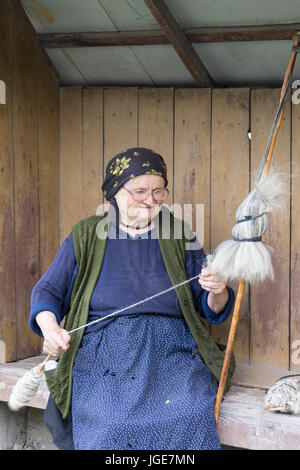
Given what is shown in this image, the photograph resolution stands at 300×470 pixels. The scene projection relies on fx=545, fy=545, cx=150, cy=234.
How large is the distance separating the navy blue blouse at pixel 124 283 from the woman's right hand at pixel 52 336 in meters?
0.07

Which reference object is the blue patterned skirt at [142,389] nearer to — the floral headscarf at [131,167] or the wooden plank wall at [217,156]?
the floral headscarf at [131,167]

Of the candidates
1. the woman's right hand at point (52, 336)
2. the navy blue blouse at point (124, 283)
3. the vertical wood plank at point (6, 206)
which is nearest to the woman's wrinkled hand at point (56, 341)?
the woman's right hand at point (52, 336)

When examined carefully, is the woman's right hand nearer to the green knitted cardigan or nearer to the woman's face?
the green knitted cardigan

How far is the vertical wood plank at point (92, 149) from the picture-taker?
108 inches

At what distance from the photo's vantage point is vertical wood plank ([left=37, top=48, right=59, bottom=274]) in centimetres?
265

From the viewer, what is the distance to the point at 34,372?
1.75 m

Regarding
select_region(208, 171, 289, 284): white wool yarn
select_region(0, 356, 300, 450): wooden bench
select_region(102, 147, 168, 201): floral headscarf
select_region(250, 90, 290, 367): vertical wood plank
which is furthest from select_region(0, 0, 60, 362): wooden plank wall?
select_region(208, 171, 289, 284): white wool yarn

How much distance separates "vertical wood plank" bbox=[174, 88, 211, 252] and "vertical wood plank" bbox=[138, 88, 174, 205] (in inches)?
1.2

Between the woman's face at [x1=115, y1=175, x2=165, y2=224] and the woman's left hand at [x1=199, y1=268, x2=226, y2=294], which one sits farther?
the woman's face at [x1=115, y1=175, x2=165, y2=224]

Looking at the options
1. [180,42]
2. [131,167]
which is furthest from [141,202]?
[180,42]

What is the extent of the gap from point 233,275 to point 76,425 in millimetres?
710

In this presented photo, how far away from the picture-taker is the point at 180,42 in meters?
2.23

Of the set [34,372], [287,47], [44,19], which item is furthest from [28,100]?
[34,372]

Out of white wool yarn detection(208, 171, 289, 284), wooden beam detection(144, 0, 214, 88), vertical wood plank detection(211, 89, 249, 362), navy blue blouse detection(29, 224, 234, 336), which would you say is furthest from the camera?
vertical wood plank detection(211, 89, 249, 362)
